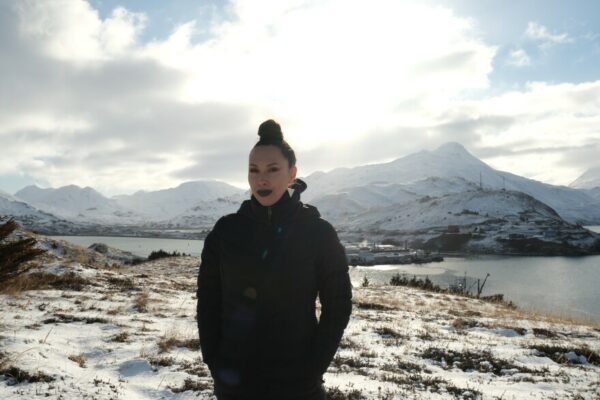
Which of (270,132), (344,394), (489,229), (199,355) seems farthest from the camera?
(489,229)

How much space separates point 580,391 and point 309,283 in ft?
20.0

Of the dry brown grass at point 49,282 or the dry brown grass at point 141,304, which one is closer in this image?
the dry brown grass at point 141,304

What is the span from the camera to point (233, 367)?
2531mm

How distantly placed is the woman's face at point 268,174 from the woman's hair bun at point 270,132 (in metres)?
0.06

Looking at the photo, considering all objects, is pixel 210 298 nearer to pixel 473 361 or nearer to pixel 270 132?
pixel 270 132

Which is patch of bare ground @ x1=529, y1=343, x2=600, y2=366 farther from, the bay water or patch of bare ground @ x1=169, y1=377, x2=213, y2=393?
the bay water

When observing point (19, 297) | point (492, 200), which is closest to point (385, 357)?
point (19, 297)

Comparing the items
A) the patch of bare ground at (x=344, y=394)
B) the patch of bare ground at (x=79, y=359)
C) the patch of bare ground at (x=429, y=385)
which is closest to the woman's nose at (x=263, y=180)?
the patch of bare ground at (x=344, y=394)


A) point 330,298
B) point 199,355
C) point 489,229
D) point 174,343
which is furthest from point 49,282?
point 489,229

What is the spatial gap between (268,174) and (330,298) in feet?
3.07

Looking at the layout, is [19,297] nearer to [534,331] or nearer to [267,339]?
[267,339]

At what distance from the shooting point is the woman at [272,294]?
2.49 meters

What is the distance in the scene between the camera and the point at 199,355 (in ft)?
23.4

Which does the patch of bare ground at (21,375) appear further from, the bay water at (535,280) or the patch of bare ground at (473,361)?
the bay water at (535,280)
